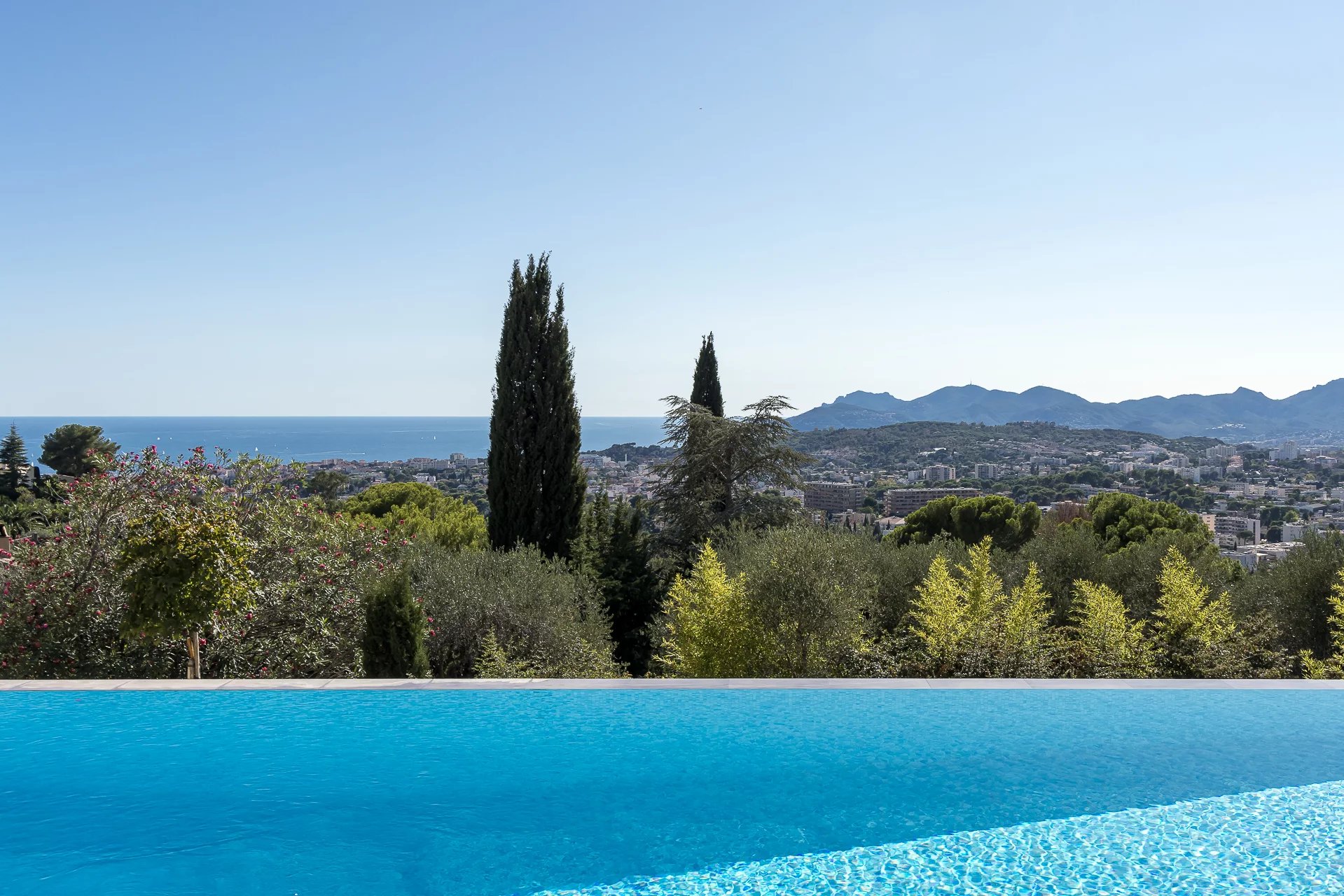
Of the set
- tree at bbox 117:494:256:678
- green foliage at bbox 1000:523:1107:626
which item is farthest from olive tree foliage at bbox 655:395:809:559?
tree at bbox 117:494:256:678

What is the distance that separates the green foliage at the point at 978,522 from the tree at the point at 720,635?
50.0ft

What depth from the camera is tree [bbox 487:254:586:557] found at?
15.4 metres

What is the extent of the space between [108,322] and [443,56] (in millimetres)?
12138

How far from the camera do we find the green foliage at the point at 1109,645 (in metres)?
9.05

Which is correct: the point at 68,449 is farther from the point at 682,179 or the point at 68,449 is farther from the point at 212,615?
the point at 212,615

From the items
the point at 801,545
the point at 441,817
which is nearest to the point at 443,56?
the point at 801,545

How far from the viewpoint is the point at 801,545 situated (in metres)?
9.52

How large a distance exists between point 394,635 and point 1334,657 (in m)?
10.5

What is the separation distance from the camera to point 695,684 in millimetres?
7230

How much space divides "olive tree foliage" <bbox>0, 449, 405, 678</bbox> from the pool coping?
2.15 ft

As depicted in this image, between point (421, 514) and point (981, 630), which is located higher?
point (421, 514)

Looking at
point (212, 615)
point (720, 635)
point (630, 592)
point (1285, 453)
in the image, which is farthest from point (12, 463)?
point (1285, 453)

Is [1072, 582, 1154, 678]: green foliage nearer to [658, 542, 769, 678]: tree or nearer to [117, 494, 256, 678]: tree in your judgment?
[658, 542, 769, 678]: tree

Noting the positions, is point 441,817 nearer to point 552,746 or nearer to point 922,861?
point 552,746
